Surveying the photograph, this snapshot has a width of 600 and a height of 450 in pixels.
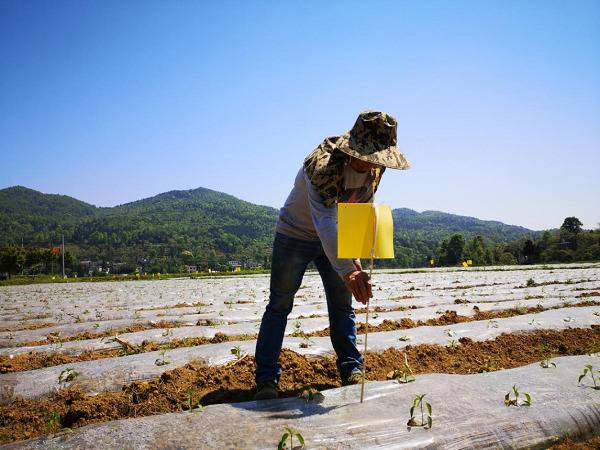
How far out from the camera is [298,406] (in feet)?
7.56

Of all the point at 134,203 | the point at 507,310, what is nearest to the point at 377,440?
the point at 507,310

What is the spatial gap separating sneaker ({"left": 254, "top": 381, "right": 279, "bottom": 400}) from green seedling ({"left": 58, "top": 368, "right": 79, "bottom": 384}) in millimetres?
1635

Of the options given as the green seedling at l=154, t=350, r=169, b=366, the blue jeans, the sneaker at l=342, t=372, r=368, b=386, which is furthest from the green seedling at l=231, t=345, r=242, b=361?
the sneaker at l=342, t=372, r=368, b=386

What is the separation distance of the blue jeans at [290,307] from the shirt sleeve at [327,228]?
0.47 meters

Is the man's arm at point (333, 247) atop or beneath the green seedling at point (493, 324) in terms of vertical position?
atop

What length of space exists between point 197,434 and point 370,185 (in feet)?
5.98

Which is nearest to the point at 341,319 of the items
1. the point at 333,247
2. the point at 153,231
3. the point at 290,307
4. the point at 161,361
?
the point at 290,307

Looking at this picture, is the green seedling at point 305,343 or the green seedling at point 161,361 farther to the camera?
the green seedling at point 305,343

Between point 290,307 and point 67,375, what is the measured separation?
192cm

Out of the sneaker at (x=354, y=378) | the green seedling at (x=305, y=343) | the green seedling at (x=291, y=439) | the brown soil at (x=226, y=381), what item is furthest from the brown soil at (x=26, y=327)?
the green seedling at (x=291, y=439)

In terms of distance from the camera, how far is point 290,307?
297 centimetres

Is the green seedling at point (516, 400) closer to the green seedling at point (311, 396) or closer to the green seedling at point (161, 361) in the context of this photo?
the green seedling at point (311, 396)

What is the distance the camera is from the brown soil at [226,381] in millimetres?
2689

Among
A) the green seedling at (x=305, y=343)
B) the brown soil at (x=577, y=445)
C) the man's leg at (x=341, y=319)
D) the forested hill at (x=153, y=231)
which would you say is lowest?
the brown soil at (x=577, y=445)
